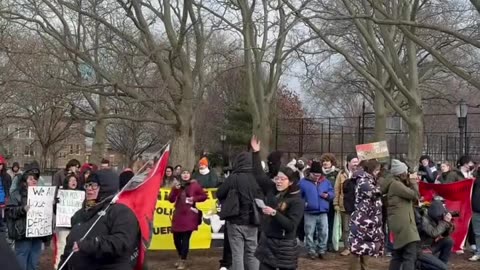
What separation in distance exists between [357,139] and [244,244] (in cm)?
2762

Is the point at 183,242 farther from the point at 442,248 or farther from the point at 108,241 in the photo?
the point at 108,241

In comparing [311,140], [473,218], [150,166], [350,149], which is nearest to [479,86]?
[473,218]

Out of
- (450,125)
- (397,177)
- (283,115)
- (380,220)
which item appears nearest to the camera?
(397,177)

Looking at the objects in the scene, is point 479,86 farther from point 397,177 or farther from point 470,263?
point 397,177

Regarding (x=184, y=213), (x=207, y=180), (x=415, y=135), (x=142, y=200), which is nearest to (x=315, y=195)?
(x=184, y=213)

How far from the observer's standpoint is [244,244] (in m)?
9.46

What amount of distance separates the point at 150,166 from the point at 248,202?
11.0 feet

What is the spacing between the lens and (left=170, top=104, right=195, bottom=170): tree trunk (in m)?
25.0

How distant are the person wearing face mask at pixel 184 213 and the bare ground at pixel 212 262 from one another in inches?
14.3

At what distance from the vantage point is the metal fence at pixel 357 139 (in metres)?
34.0

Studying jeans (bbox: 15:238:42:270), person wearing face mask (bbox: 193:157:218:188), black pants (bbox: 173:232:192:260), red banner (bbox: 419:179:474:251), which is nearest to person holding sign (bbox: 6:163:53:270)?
jeans (bbox: 15:238:42:270)

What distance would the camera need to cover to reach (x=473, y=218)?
13070 millimetres

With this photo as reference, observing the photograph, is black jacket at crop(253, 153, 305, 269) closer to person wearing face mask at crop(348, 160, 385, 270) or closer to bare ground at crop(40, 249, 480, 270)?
person wearing face mask at crop(348, 160, 385, 270)

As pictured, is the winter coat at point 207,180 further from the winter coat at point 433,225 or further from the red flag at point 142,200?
the red flag at point 142,200
